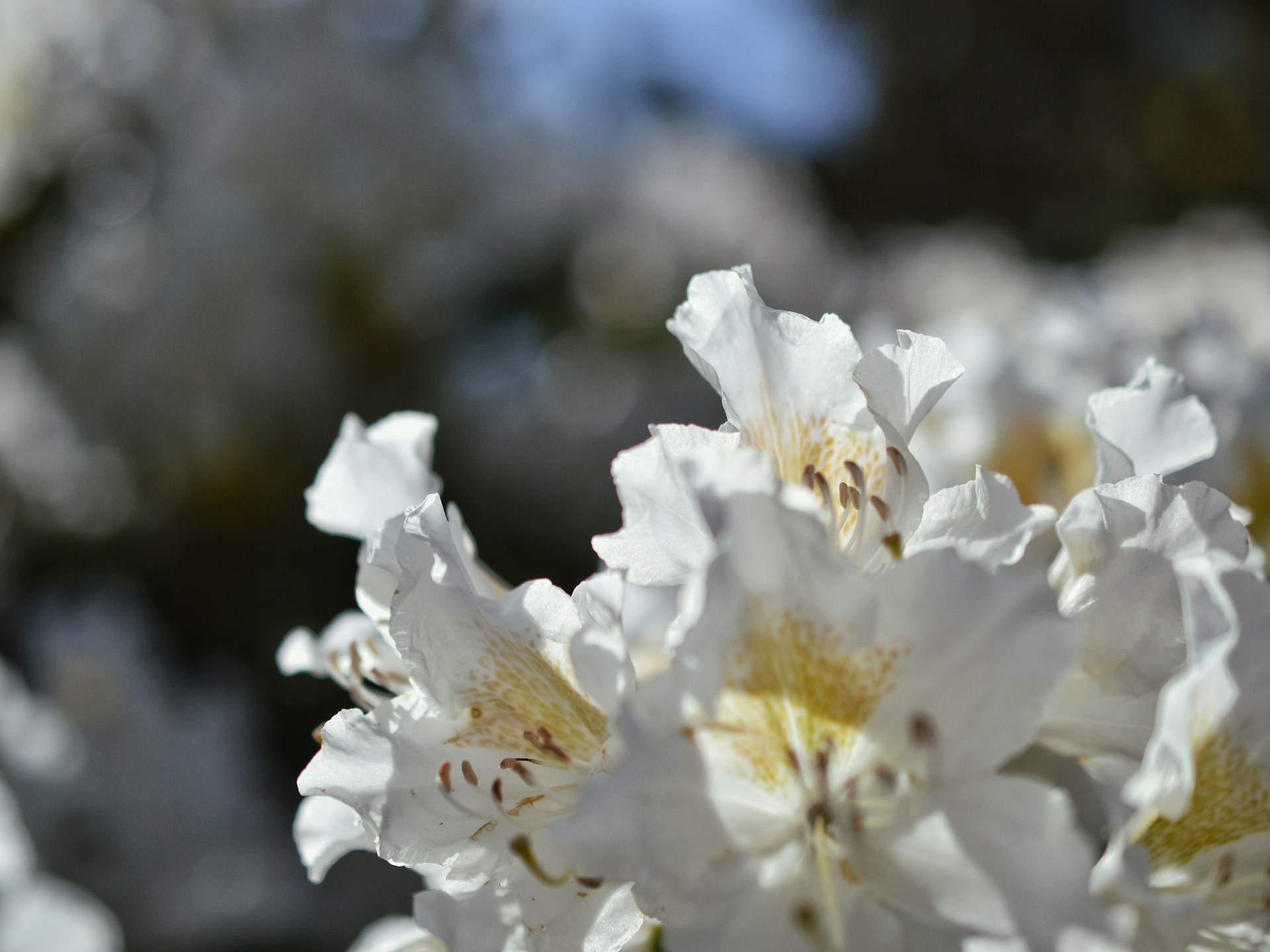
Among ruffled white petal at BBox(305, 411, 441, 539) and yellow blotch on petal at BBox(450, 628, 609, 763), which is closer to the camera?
yellow blotch on petal at BBox(450, 628, 609, 763)

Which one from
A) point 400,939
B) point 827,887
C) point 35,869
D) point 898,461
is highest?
point 898,461

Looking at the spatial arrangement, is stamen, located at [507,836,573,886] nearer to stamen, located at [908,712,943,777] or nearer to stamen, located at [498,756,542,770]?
stamen, located at [498,756,542,770]

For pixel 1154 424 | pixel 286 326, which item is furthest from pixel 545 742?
pixel 286 326

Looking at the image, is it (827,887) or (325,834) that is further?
(325,834)

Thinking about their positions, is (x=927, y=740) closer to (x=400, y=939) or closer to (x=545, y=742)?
(x=545, y=742)

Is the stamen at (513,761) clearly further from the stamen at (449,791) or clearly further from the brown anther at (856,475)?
the brown anther at (856,475)

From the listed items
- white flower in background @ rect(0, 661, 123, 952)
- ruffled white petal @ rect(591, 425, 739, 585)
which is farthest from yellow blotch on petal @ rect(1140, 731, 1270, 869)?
Result: white flower in background @ rect(0, 661, 123, 952)
